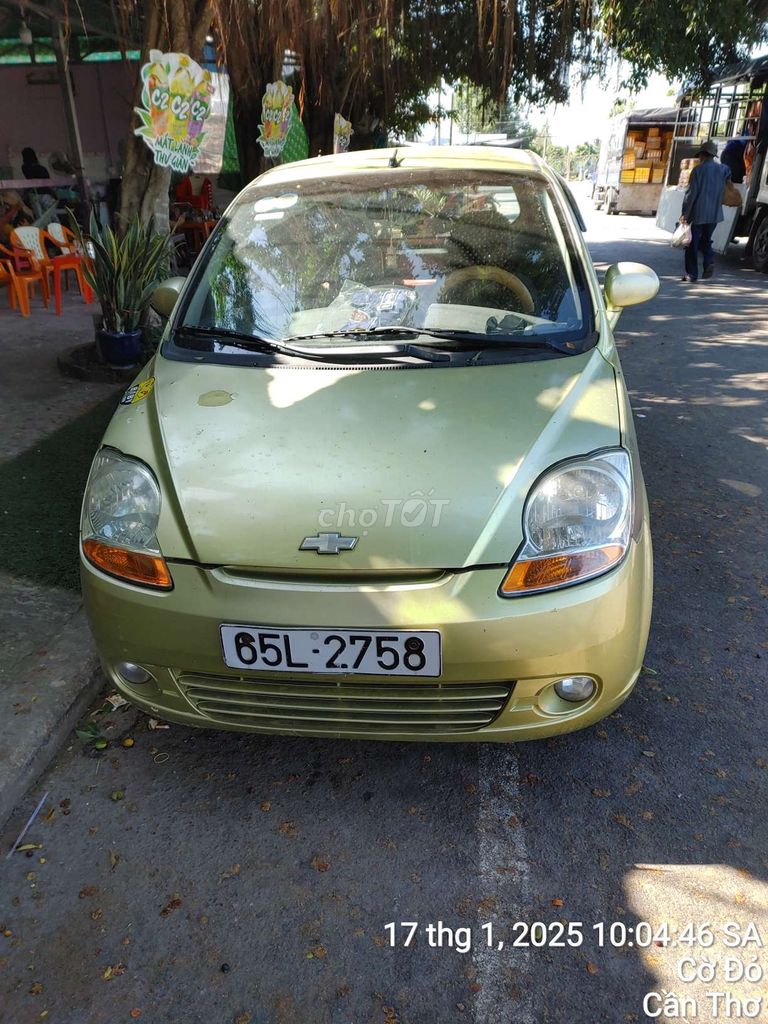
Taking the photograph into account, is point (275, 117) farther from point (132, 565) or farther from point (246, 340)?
point (132, 565)

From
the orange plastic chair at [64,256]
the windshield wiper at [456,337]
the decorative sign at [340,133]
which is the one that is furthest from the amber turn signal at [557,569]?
the decorative sign at [340,133]

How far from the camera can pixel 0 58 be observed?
541 inches

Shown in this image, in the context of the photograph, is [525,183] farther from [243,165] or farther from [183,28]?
[243,165]

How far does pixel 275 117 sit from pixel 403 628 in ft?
32.4

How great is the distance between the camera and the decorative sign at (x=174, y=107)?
5562 mm

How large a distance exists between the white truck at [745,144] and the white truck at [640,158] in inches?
218

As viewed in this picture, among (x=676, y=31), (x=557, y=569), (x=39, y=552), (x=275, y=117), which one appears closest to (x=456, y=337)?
(x=557, y=569)

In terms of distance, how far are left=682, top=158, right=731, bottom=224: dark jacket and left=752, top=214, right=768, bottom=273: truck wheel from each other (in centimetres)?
197

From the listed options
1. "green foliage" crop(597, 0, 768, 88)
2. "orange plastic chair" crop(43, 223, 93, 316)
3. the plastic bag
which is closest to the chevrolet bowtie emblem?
"orange plastic chair" crop(43, 223, 93, 316)

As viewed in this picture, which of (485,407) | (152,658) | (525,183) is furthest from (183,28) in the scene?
(152,658)

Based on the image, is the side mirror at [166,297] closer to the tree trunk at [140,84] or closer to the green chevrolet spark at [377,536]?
the green chevrolet spark at [377,536]

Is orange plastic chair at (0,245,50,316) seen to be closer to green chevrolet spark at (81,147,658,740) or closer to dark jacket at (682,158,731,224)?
green chevrolet spark at (81,147,658,740)

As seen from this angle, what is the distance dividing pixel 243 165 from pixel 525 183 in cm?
1227

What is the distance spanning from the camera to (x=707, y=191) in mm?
10109
